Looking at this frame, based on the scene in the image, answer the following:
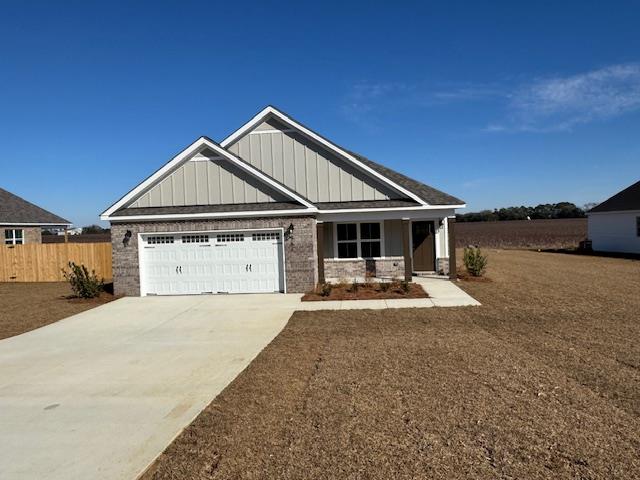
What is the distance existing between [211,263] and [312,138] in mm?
5975

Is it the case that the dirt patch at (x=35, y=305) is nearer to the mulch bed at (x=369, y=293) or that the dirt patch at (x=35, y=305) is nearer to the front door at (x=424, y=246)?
the mulch bed at (x=369, y=293)

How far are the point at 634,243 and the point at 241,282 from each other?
81.9 feet

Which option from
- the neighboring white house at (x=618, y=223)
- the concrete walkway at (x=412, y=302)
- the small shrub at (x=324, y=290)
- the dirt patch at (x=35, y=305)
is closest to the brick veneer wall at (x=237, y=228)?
the small shrub at (x=324, y=290)

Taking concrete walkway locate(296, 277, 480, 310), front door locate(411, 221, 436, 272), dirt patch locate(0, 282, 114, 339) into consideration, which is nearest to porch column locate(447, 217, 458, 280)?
front door locate(411, 221, 436, 272)

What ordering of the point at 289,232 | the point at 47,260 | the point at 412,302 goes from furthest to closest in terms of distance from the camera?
the point at 47,260
the point at 289,232
the point at 412,302

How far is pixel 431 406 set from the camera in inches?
224

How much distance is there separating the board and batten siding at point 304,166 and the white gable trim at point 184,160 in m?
2.16

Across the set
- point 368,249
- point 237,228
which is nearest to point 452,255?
point 368,249

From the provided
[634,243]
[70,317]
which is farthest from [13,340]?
[634,243]

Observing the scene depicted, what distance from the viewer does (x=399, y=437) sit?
4.89 m

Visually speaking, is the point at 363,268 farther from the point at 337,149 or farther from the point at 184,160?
the point at 184,160

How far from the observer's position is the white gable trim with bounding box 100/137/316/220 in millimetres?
16172

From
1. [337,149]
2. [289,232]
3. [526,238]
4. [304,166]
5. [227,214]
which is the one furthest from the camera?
[526,238]

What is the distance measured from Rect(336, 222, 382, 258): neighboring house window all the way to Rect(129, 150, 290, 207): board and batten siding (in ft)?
11.0
